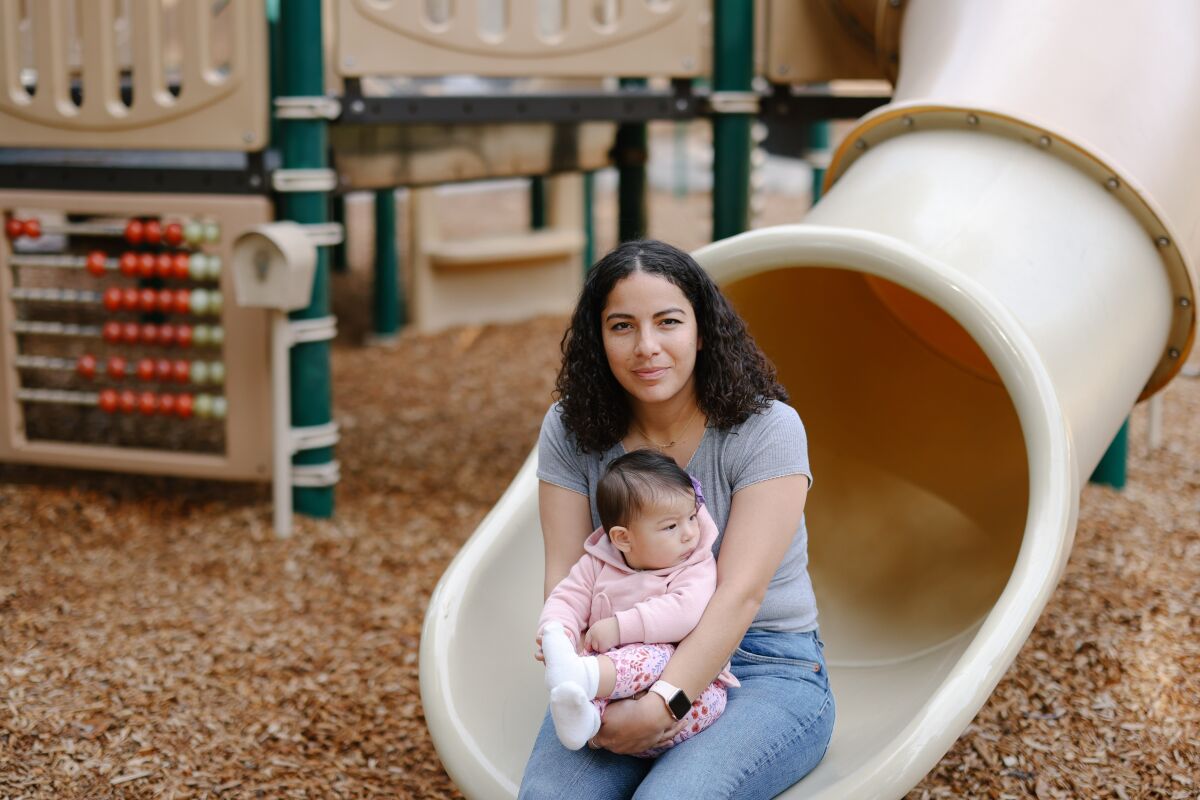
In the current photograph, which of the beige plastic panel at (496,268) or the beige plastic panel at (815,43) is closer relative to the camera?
the beige plastic panel at (815,43)

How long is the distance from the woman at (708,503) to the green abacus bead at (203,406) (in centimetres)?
219

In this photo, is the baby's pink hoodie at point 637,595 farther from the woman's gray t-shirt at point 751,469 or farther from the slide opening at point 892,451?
the slide opening at point 892,451

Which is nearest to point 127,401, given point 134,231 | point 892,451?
point 134,231

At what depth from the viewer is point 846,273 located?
3367 millimetres

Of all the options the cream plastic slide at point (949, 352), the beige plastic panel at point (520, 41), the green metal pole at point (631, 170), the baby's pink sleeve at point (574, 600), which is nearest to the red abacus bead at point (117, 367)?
the beige plastic panel at point (520, 41)

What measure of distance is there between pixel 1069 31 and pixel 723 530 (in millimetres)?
1697

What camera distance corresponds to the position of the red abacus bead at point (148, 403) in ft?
13.8

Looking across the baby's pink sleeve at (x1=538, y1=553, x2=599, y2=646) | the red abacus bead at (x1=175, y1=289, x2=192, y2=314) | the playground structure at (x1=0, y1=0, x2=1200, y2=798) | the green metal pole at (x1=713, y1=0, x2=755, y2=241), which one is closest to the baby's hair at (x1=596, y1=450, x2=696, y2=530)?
the baby's pink sleeve at (x1=538, y1=553, x2=599, y2=646)

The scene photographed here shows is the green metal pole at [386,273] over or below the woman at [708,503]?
below

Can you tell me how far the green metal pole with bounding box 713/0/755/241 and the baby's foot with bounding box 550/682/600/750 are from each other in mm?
2684

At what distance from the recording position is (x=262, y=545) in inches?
155

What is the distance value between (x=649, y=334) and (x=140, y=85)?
2.43 metres

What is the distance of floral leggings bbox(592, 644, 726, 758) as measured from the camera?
1.88 metres

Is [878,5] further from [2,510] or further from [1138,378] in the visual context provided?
[2,510]
